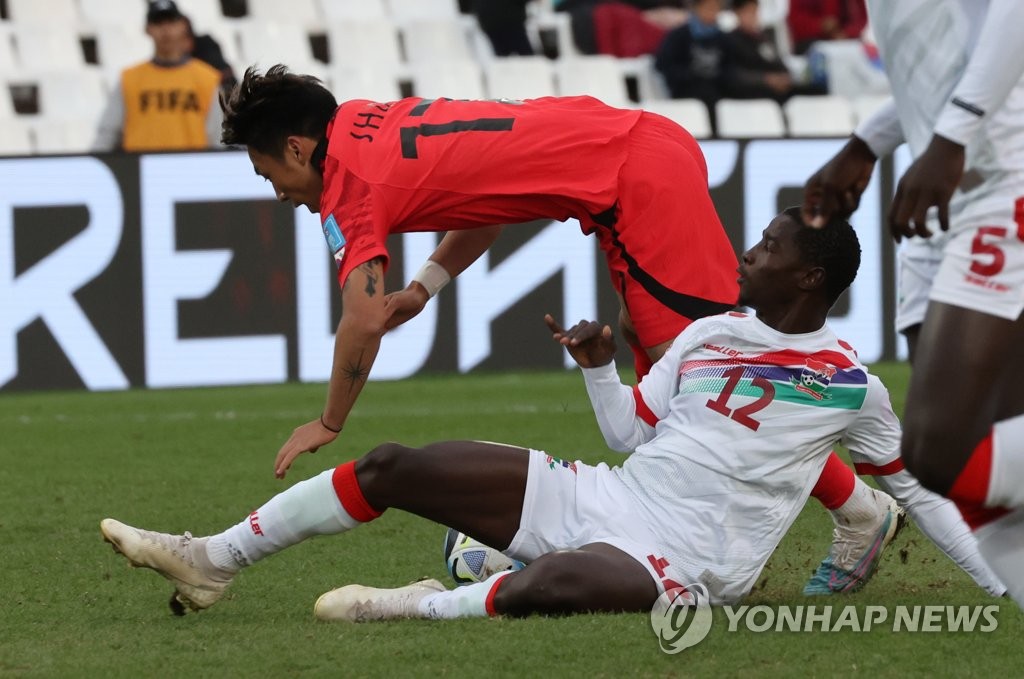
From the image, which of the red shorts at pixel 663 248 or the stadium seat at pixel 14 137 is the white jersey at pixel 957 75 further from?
the stadium seat at pixel 14 137

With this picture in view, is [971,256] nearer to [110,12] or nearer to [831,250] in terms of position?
[831,250]

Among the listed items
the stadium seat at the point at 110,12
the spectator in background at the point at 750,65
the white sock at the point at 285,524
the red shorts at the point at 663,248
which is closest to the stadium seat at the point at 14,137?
the stadium seat at the point at 110,12

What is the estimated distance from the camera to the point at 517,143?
456cm

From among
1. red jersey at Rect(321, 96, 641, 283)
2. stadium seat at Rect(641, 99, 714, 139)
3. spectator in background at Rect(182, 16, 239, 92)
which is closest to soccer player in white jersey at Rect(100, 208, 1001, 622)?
red jersey at Rect(321, 96, 641, 283)

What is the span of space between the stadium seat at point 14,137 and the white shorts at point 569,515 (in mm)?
7183

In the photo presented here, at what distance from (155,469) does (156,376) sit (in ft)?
8.06

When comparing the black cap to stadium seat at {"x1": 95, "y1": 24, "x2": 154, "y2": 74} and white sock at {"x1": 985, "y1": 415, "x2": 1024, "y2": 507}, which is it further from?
white sock at {"x1": 985, "y1": 415, "x2": 1024, "y2": 507}

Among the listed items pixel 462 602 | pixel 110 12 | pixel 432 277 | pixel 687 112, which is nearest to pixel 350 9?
pixel 110 12

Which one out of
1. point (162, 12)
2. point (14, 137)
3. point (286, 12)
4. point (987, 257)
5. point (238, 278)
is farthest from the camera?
point (286, 12)

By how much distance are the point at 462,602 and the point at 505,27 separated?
8.79m

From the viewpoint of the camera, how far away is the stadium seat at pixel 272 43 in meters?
11.9

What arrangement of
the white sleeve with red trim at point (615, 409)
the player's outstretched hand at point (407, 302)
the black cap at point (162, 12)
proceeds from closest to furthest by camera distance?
the white sleeve with red trim at point (615, 409) < the player's outstretched hand at point (407, 302) < the black cap at point (162, 12)

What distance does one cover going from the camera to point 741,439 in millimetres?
3955

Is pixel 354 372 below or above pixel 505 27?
above
